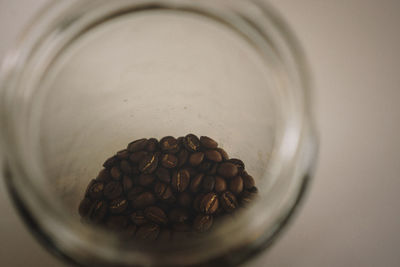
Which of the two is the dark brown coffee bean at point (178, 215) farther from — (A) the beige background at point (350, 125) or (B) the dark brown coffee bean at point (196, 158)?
(A) the beige background at point (350, 125)

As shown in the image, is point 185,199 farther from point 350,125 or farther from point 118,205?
point 350,125

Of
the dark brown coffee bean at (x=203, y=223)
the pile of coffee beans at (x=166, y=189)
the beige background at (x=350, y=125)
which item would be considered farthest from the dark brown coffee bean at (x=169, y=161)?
the beige background at (x=350, y=125)

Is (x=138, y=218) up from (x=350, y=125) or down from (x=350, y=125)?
down

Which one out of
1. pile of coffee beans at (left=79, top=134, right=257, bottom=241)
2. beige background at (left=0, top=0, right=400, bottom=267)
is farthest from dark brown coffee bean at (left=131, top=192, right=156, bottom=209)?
beige background at (left=0, top=0, right=400, bottom=267)

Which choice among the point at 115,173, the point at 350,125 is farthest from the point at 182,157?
the point at 350,125

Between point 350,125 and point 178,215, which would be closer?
point 178,215

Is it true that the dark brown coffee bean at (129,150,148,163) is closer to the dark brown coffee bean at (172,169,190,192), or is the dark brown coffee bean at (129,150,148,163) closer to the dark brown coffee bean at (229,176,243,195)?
the dark brown coffee bean at (172,169,190,192)

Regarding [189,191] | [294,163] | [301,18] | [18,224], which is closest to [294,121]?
[294,163]

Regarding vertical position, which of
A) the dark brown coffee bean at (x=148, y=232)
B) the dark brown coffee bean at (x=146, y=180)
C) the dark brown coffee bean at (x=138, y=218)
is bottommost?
the dark brown coffee bean at (x=148, y=232)
